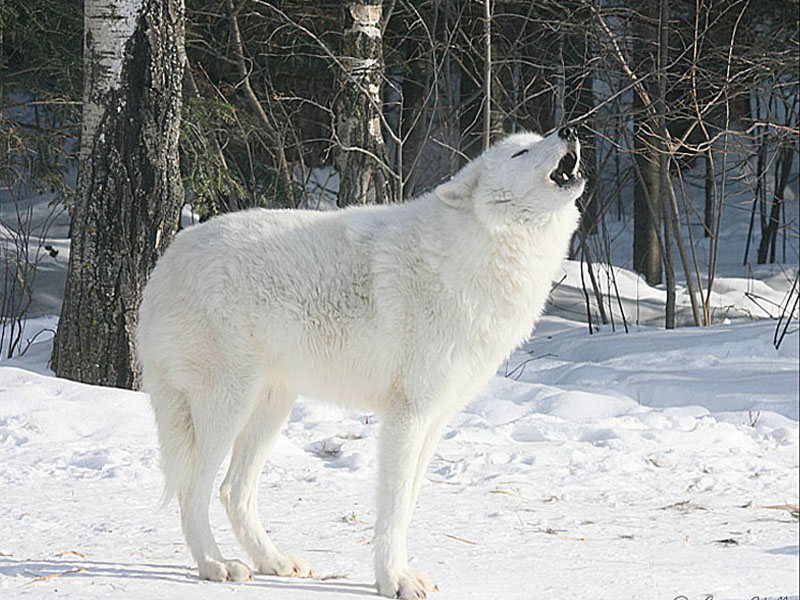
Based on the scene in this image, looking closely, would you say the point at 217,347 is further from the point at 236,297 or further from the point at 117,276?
the point at 117,276

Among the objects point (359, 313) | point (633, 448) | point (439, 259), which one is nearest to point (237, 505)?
point (359, 313)

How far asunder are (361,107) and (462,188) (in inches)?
158

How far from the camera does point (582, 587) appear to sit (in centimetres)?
329

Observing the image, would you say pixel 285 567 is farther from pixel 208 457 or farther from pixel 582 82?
pixel 582 82

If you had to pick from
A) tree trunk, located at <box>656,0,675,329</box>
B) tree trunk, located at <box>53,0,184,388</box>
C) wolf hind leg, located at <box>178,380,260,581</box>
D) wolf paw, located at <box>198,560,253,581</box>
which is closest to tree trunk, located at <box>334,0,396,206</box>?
tree trunk, located at <box>53,0,184,388</box>

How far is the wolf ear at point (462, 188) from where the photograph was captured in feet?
11.6

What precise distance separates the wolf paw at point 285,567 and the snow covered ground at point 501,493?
0.27 feet

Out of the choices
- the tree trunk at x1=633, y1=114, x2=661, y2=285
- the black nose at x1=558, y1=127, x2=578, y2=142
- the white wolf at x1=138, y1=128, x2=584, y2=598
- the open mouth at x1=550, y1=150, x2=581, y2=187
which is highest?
the black nose at x1=558, y1=127, x2=578, y2=142

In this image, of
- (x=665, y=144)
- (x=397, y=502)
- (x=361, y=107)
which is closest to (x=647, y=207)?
(x=665, y=144)

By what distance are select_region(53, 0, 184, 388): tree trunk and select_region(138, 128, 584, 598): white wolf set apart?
2.34m

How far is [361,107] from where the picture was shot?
737cm

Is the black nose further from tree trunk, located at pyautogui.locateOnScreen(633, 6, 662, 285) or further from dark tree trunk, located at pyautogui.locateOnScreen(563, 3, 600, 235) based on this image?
tree trunk, located at pyautogui.locateOnScreen(633, 6, 662, 285)

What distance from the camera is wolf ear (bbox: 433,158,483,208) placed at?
11.6 feet

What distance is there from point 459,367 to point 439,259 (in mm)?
390
